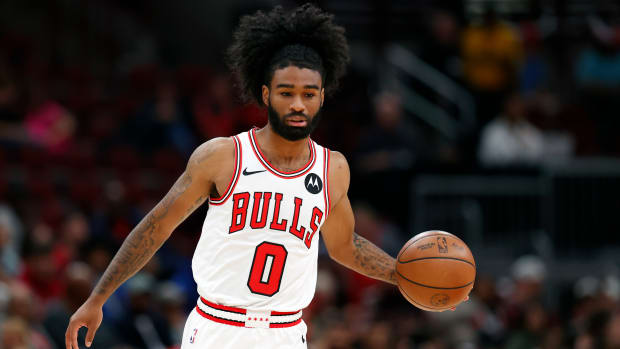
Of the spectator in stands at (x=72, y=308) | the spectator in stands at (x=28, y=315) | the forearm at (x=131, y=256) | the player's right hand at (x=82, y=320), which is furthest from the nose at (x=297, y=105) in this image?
the spectator in stands at (x=72, y=308)

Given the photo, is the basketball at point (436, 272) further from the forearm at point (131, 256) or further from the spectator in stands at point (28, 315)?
the spectator in stands at point (28, 315)

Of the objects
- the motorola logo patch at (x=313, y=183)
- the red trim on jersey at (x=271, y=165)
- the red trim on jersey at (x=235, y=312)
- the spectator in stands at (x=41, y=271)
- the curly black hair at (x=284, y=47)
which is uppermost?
the curly black hair at (x=284, y=47)

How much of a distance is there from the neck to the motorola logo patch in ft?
0.46

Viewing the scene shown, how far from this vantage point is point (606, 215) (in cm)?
1202

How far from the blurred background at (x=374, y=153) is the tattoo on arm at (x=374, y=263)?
10.1 ft

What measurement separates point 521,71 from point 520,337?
596 centimetres

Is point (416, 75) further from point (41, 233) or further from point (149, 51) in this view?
point (41, 233)

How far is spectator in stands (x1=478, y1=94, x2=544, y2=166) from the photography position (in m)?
12.8

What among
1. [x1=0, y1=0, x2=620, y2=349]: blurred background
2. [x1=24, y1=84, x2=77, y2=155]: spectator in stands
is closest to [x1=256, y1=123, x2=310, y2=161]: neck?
[x1=0, y1=0, x2=620, y2=349]: blurred background

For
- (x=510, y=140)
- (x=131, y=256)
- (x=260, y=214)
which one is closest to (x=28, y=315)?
(x=131, y=256)

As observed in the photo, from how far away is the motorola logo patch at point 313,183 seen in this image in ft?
16.8

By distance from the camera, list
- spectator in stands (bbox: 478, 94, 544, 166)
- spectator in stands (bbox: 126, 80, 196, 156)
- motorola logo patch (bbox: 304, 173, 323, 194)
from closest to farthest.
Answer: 1. motorola logo patch (bbox: 304, 173, 323, 194)
2. spectator in stands (bbox: 126, 80, 196, 156)
3. spectator in stands (bbox: 478, 94, 544, 166)

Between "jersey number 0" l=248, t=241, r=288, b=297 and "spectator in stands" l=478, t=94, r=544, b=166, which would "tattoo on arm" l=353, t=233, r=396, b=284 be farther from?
"spectator in stands" l=478, t=94, r=544, b=166

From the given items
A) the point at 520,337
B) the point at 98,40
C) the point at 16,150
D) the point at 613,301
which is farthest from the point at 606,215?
the point at 98,40
